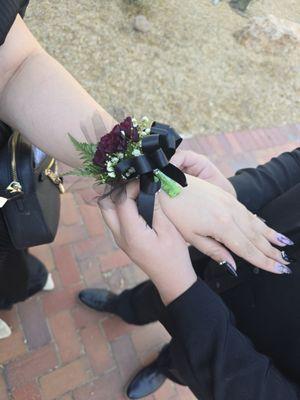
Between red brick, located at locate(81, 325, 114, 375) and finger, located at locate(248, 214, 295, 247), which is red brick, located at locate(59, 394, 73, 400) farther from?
finger, located at locate(248, 214, 295, 247)

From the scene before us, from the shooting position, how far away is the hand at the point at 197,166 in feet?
4.45

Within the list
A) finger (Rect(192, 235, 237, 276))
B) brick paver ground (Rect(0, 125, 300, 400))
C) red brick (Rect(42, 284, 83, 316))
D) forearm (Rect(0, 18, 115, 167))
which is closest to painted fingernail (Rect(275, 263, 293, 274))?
finger (Rect(192, 235, 237, 276))

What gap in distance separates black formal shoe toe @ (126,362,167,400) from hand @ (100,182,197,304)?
3.70ft

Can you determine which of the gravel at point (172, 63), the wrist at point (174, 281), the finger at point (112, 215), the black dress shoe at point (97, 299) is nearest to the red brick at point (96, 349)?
the black dress shoe at point (97, 299)

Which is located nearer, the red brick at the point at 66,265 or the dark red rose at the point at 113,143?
the dark red rose at the point at 113,143

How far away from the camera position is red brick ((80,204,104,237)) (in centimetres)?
260

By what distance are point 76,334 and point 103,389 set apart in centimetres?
30

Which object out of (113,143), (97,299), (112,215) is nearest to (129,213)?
(112,215)

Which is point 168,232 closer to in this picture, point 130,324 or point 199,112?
point 130,324

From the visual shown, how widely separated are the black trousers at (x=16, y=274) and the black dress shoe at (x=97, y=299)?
232 millimetres

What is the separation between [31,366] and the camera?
6.70ft

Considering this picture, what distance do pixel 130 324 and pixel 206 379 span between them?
44.6 inches

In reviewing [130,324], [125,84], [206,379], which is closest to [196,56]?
[125,84]

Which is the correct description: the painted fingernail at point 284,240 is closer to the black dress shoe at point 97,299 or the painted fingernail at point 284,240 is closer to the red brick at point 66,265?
the black dress shoe at point 97,299
